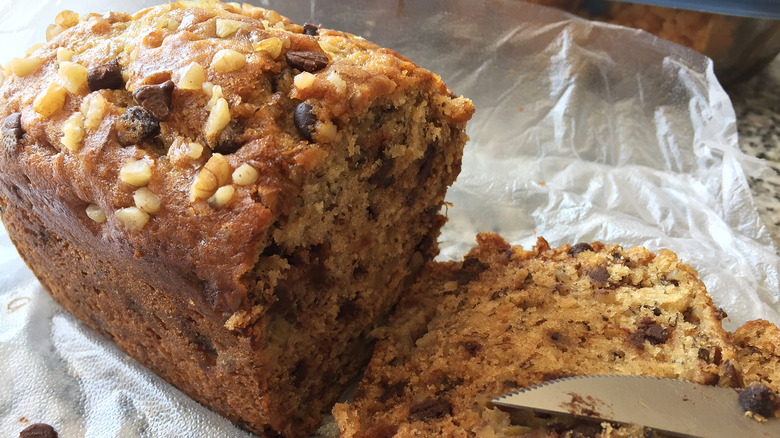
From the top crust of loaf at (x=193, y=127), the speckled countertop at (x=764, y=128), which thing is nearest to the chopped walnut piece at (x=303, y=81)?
the top crust of loaf at (x=193, y=127)

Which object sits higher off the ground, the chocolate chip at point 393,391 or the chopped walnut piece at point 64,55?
the chopped walnut piece at point 64,55

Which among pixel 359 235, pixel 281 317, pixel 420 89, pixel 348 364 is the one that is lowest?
pixel 348 364

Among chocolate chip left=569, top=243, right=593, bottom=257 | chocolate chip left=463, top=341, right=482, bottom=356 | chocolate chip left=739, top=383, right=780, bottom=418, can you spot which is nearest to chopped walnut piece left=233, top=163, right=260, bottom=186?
chocolate chip left=463, top=341, right=482, bottom=356

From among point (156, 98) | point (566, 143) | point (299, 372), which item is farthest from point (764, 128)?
point (156, 98)

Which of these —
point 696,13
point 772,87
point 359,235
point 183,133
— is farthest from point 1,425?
point 772,87

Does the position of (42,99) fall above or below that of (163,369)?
above

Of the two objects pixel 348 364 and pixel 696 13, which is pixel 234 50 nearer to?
pixel 348 364

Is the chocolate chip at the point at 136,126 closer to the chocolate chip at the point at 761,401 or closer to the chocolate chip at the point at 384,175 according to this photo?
the chocolate chip at the point at 384,175
